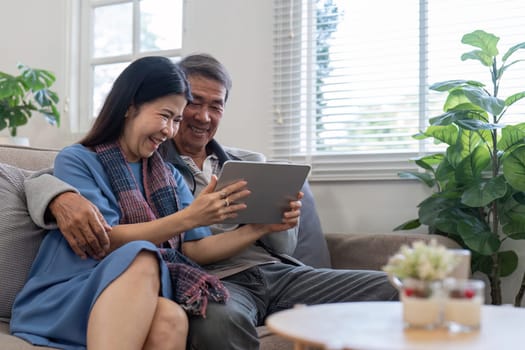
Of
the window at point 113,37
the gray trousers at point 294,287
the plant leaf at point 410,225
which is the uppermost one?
the window at point 113,37

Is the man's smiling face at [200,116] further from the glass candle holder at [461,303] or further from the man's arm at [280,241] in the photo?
the glass candle holder at [461,303]

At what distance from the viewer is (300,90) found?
306cm

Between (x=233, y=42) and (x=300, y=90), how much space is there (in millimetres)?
413

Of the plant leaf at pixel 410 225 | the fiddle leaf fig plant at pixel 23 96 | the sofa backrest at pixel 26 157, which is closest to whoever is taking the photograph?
the sofa backrest at pixel 26 157

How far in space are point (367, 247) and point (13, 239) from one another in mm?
1187

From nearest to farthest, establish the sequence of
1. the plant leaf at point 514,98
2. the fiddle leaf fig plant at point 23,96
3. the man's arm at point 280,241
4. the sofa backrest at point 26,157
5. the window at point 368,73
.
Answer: the sofa backrest at point 26,157 → the man's arm at point 280,241 → the plant leaf at point 514,98 → the window at point 368,73 → the fiddle leaf fig plant at point 23,96

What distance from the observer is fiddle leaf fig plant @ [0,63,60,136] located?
3.32 metres

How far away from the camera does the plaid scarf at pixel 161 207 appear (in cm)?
166

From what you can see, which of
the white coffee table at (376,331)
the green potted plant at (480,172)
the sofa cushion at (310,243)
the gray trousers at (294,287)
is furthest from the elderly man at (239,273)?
the green potted plant at (480,172)

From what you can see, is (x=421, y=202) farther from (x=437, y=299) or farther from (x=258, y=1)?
(x=437, y=299)

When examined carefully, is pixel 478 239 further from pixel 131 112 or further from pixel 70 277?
pixel 70 277

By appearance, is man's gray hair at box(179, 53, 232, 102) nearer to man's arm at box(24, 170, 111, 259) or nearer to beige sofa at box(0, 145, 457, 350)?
beige sofa at box(0, 145, 457, 350)

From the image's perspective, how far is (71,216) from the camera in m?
1.66

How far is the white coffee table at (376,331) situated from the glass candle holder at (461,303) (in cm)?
2
